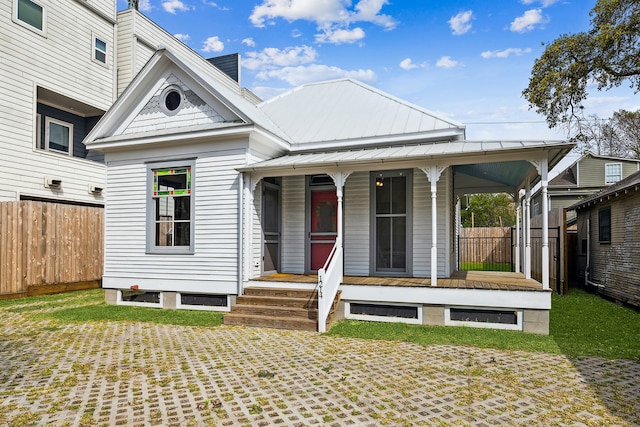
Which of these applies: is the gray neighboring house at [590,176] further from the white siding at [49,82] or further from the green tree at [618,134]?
the white siding at [49,82]

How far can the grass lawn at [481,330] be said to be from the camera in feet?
20.4

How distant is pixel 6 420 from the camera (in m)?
3.75

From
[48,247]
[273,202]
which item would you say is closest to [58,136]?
[48,247]

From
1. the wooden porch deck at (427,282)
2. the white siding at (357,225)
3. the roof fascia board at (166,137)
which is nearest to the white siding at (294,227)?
the wooden porch deck at (427,282)

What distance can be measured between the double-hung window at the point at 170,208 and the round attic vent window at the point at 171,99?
131cm

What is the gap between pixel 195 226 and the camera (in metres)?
9.09

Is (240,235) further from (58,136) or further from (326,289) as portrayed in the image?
(58,136)

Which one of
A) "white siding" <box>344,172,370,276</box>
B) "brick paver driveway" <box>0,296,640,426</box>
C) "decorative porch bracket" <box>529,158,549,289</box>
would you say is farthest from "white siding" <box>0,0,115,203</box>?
"decorative porch bracket" <box>529,158,549,289</box>

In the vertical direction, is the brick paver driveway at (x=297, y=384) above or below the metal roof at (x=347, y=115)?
below

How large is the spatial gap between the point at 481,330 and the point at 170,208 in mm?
6993

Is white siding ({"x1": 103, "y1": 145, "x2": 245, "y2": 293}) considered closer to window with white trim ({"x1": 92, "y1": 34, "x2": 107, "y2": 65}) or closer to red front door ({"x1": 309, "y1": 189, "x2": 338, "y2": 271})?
red front door ({"x1": 309, "y1": 189, "x2": 338, "y2": 271})

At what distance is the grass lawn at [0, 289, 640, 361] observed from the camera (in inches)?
245

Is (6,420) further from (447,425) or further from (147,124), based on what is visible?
(147,124)

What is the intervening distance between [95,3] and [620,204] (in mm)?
17539
